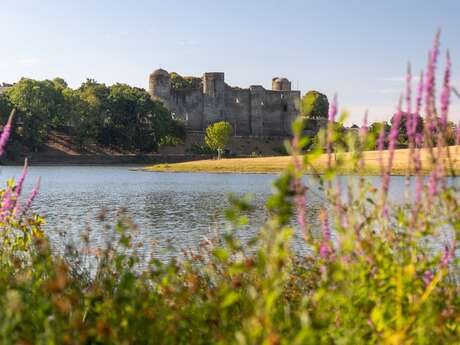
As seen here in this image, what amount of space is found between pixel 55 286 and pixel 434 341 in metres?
2.23

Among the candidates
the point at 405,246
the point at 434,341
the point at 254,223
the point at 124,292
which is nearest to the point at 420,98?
the point at 405,246

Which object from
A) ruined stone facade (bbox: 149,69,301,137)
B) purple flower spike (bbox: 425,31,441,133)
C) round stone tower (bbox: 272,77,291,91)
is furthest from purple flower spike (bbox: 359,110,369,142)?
round stone tower (bbox: 272,77,291,91)

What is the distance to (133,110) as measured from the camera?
3615 inches

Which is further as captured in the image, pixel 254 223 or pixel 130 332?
pixel 254 223

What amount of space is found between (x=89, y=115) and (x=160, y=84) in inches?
1059

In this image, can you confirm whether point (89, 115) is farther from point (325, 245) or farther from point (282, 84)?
point (325, 245)

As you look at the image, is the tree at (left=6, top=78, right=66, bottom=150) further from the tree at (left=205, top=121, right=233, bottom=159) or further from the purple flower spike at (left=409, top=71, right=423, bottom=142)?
the purple flower spike at (left=409, top=71, right=423, bottom=142)

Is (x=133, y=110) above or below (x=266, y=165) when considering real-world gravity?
above

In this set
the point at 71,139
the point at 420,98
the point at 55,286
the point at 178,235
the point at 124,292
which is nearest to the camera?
the point at 55,286

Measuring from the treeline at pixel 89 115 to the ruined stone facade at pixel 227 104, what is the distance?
57.9 ft

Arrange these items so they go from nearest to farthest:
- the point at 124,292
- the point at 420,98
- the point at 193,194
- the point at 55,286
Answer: the point at 55,286, the point at 124,292, the point at 420,98, the point at 193,194

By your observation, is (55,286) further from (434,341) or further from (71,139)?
(71,139)

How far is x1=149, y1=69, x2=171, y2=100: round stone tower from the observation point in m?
113

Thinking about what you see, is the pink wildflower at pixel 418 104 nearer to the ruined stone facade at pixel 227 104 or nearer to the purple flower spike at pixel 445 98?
the purple flower spike at pixel 445 98
